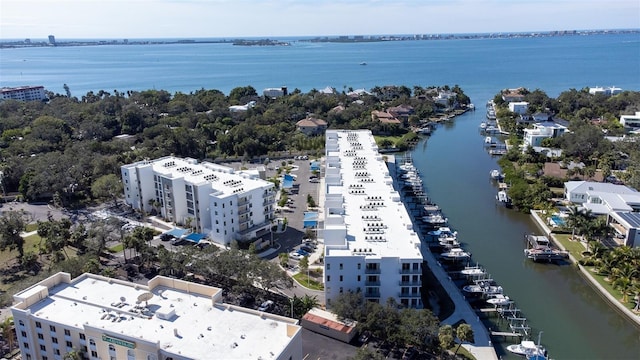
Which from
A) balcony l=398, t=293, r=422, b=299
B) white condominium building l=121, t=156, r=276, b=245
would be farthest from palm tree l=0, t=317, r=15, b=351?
balcony l=398, t=293, r=422, b=299

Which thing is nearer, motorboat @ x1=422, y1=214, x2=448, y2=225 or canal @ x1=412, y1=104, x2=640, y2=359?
canal @ x1=412, y1=104, x2=640, y2=359

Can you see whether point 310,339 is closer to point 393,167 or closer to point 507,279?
point 507,279

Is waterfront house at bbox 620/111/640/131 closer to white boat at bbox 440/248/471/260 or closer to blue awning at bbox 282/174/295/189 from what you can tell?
white boat at bbox 440/248/471/260

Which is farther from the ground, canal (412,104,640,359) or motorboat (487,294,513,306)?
motorboat (487,294,513,306)

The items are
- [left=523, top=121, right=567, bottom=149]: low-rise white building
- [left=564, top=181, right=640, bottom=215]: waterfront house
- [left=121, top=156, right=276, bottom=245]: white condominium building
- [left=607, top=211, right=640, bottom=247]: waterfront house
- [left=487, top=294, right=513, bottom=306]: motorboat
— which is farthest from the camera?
[left=523, top=121, right=567, bottom=149]: low-rise white building

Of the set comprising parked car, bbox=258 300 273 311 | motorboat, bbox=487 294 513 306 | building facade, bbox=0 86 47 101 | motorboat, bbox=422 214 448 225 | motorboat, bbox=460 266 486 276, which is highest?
building facade, bbox=0 86 47 101

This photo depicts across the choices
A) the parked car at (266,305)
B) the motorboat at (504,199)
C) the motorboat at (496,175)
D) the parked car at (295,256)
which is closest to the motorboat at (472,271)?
the parked car at (295,256)


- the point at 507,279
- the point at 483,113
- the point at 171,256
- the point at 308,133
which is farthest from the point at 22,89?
the point at 507,279

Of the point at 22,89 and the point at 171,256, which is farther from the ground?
the point at 22,89
